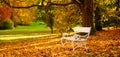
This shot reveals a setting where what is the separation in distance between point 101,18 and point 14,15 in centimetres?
3964

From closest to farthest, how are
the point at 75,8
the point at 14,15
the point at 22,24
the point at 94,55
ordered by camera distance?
the point at 94,55 → the point at 75,8 → the point at 14,15 → the point at 22,24

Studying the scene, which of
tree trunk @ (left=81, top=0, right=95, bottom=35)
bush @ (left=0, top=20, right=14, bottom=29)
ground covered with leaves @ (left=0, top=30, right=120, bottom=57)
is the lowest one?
bush @ (left=0, top=20, right=14, bottom=29)

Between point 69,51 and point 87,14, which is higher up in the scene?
point 87,14

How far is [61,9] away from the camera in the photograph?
31.2 m

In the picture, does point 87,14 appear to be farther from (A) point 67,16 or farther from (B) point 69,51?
(B) point 69,51

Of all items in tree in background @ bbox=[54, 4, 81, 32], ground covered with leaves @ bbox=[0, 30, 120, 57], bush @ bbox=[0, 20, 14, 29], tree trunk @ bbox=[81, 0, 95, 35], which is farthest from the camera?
bush @ bbox=[0, 20, 14, 29]

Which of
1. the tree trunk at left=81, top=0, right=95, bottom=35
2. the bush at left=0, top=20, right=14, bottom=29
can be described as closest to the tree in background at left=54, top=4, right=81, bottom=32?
the tree trunk at left=81, top=0, right=95, bottom=35

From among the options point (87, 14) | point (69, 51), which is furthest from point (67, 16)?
point (69, 51)

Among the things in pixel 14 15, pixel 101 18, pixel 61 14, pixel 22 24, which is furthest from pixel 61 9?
pixel 22 24

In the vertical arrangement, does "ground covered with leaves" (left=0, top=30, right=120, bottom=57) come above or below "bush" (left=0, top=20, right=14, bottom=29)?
above

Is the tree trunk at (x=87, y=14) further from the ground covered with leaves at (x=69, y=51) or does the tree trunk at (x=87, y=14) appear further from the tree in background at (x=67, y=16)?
the tree in background at (x=67, y=16)

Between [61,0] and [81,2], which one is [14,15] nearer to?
[61,0]

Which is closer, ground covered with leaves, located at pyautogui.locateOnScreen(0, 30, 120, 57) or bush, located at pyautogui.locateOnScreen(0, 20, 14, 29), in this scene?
ground covered with leaves, located at pyautogui.locateOnScreen(0, 30, 120, 57)

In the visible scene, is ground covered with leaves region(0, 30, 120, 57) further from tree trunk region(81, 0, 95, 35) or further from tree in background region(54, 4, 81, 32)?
tree in background region(54, 4, 81, 32)
